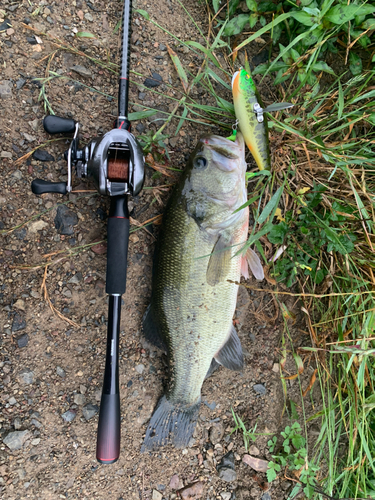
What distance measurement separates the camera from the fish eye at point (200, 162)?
2.34 metres

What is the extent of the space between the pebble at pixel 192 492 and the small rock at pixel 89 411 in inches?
36.2

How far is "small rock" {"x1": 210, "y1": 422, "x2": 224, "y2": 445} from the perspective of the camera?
8.79ft

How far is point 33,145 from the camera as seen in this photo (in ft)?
8.02

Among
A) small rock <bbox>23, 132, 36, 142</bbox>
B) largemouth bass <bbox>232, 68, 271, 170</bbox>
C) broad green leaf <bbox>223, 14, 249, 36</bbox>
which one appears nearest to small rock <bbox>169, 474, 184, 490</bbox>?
largemouth bass <bbox>232, 68, 271, 170</bbox>

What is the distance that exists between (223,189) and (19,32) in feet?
6.12

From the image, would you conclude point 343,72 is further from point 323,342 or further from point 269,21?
point 323,342

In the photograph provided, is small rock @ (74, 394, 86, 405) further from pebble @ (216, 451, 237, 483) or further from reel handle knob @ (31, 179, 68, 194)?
reel handle knob @ (31, 179, 68, 194)

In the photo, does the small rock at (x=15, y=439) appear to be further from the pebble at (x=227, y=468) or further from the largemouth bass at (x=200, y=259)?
the pebble at (x=227, y=468)

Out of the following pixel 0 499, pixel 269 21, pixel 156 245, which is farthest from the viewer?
pixel 269 21

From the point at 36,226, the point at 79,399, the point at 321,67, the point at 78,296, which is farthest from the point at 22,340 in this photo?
the point at 321,67

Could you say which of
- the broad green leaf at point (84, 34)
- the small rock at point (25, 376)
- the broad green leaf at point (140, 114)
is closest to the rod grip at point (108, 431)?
the small rock at point (25, 376)

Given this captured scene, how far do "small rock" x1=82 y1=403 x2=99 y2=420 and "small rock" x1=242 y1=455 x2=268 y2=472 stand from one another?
126cm

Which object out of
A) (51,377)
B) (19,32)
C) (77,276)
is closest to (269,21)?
(19,32)

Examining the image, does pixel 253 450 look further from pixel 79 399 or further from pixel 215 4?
pixel 215 4
